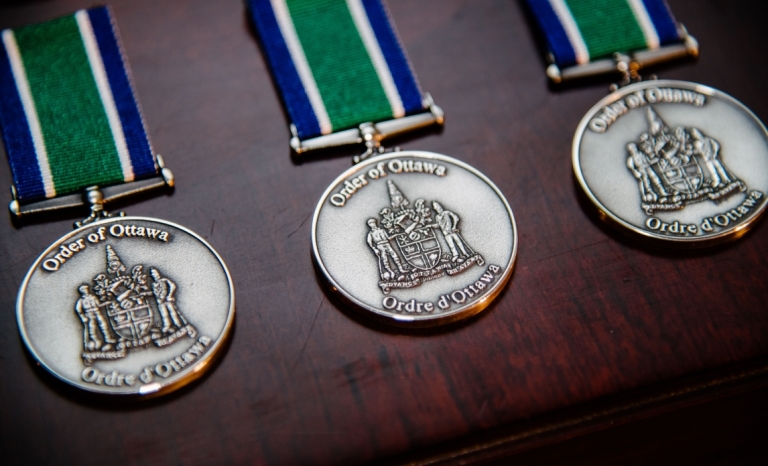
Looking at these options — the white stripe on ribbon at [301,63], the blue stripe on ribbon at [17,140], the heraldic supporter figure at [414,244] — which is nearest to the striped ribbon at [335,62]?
the white stripe on ribbon at [301,63]

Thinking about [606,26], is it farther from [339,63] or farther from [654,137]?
[339,63]

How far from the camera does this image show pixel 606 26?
5.98 feet

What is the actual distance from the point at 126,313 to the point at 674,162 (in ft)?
4.18

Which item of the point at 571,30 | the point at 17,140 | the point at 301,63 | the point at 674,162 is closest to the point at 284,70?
the point at 301,63

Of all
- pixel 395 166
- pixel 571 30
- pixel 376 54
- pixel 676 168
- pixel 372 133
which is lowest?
pixel 676 168

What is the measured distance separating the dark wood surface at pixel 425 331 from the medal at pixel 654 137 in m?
0.05

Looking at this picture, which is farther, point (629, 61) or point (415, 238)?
point (629, 61)

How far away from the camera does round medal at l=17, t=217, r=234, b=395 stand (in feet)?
4.30

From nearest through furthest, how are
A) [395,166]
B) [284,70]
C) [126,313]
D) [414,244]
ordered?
[126,313] → [414,244] → [395,166] → [284,70]

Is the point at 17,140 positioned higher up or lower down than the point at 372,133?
higher up

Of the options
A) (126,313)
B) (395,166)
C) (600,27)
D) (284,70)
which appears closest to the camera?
(126,313)

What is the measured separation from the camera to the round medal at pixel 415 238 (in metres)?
1.40

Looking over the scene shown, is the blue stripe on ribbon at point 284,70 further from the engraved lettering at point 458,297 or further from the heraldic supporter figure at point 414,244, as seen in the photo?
the engraved lettering at point 458,297

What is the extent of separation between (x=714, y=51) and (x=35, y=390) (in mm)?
1815
